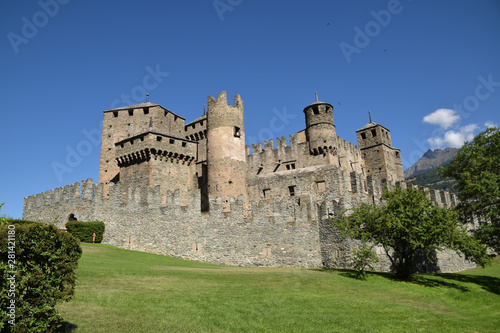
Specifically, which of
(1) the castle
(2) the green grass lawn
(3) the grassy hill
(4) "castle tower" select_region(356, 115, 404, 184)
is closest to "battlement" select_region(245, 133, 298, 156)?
(1) the castle

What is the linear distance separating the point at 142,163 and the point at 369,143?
1286 inches

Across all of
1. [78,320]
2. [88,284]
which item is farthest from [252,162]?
[78,320]

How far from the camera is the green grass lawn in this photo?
973 centimetres

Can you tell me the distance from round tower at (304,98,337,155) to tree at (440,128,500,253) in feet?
55.3

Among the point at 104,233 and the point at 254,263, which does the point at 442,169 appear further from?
the point at 104,233

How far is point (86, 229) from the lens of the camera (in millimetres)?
27531

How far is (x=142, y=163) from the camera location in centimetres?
3484

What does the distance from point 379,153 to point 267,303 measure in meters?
42.8

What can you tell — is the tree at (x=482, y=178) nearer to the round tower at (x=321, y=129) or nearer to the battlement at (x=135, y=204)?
the battlement at (x=135, y=204)

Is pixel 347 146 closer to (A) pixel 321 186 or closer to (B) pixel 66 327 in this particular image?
(A) pixel 321 186

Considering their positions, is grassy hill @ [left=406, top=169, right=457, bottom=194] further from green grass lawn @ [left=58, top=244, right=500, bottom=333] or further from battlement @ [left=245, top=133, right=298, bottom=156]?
green grass lawn @ [left=58, top=244, right=500, bottom=333]

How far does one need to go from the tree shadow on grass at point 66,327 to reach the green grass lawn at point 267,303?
0.04 metres

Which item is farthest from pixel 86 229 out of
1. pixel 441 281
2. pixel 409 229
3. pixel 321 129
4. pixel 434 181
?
pixel 434 181

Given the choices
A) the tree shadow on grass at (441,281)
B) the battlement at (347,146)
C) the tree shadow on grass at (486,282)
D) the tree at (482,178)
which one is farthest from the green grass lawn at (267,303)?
the battlement at (347,146)
